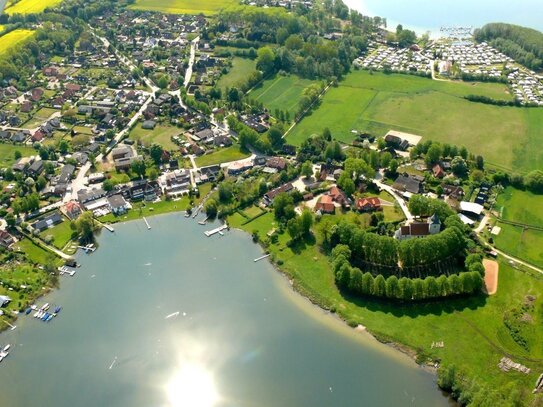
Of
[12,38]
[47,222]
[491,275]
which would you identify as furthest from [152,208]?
[12,38]

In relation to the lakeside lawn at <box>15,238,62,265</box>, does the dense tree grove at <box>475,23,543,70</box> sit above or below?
above

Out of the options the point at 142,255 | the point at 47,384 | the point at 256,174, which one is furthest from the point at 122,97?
the point at 47,384

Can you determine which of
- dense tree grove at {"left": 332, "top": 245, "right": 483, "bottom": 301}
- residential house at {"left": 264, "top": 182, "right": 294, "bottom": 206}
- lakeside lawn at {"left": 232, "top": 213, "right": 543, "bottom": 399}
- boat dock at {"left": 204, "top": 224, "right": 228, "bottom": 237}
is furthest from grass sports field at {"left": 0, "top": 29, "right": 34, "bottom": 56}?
dense tree grove at {"left": 332, "top": 245, "right": 483, "bottom": 301}

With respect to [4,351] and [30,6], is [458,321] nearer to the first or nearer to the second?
[4,351]

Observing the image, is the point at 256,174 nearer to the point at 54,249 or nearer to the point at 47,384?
the point at 54,249

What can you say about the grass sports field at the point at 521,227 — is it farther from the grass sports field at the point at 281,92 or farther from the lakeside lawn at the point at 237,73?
the lakeside lawn at the point at 237,73

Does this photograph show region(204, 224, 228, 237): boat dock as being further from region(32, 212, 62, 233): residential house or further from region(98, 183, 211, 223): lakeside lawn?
region(32, 212, 62, 233): residential house
